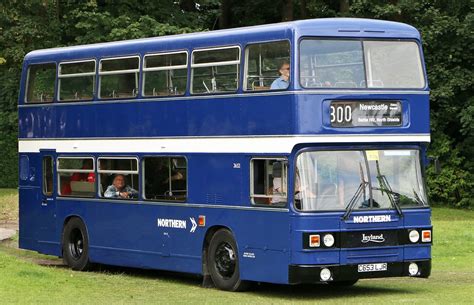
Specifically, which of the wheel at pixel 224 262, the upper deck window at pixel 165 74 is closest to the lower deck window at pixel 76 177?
the upper deck window at pixel 165 74

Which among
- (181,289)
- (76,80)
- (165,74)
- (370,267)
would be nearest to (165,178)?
(165,74)

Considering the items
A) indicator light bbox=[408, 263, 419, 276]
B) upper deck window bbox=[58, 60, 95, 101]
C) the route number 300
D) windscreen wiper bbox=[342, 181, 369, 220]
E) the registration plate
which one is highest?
upper deck window bbox=[58, 60, 95, 101]

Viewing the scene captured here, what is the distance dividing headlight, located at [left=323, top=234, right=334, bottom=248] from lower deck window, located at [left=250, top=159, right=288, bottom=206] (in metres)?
0.83

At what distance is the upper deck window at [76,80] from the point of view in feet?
75.2

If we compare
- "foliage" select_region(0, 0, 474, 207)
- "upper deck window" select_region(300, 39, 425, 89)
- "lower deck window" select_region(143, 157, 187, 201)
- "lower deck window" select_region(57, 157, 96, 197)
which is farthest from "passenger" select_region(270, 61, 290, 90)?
"foliage" select_region(0, 0, 474, 207)

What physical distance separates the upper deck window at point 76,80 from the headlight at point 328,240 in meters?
7.06

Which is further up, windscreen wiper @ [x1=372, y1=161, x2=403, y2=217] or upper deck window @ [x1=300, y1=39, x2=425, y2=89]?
upper deck window @ [x1=300, y1=39, x2=425, y2=89]

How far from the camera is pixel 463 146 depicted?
4312cm

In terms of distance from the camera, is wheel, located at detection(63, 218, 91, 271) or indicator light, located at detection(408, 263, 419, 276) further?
wheel, located at detection(63, 218, 91, 271)

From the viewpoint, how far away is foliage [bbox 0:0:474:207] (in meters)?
40.7

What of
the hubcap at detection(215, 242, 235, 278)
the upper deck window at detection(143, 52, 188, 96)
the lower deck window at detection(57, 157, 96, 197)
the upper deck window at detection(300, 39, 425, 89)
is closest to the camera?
the upper deck window at detection(300, 39, 425, 89)

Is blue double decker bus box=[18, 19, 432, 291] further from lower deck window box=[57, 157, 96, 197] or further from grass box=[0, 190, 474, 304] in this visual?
lower deck window box=[57, 157, 96, 197]

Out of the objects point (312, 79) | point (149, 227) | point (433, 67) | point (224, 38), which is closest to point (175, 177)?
point (149, 227)

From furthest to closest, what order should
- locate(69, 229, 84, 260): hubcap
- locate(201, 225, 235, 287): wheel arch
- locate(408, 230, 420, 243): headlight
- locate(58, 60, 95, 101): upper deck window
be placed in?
locate(69, 229, 84, 260): hubcap → locate(58, 60, 95, 101): upper deck window → locate(201, 225, 235, 287): wheel arch → locate(408, 230, 420, 243): headlight
